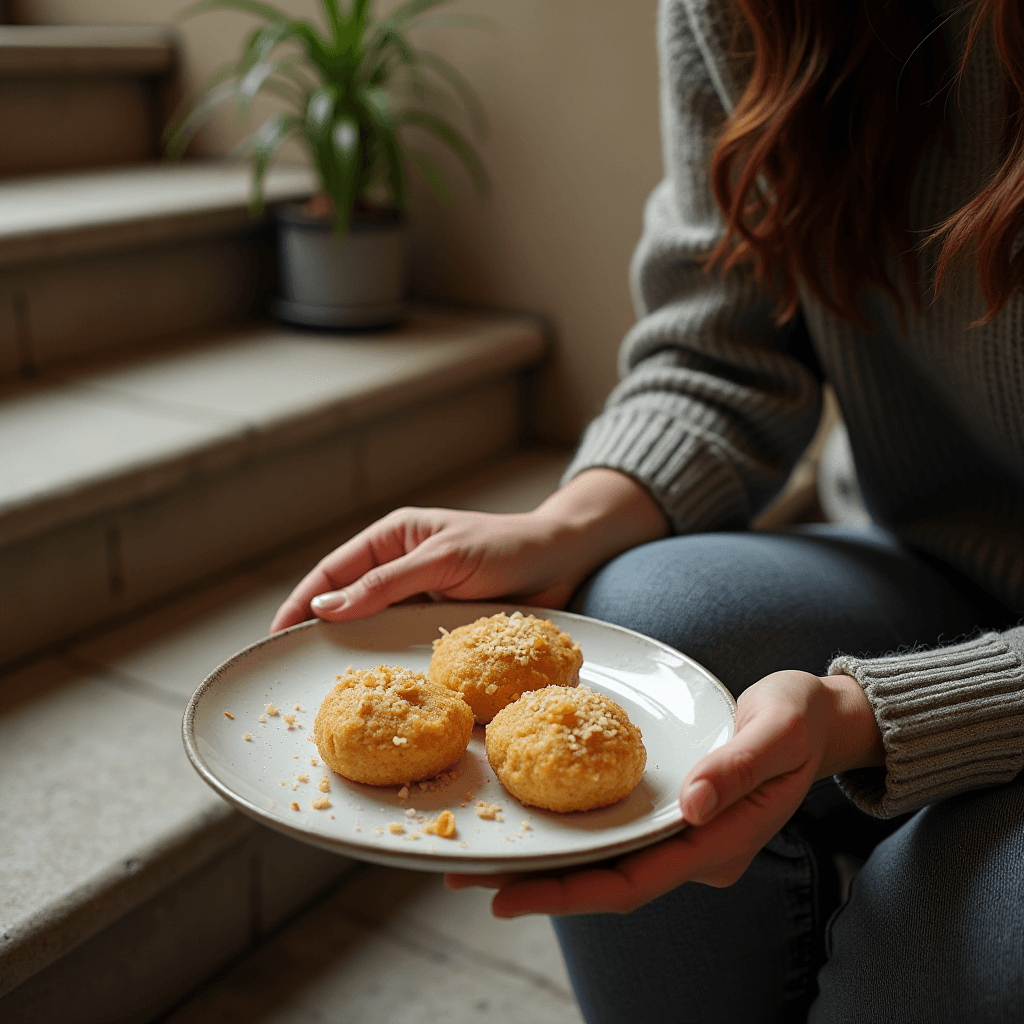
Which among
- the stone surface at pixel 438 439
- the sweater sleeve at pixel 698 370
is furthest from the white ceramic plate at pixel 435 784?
the stone surface at pixel 438 439

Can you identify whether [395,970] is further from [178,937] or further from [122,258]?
[122,258]

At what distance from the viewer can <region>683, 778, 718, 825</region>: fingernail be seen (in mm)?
570

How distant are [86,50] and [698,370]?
1.65 meters

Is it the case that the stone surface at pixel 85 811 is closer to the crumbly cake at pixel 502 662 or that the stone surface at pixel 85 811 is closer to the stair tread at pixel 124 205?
the crumbly cake at pixel 502 662

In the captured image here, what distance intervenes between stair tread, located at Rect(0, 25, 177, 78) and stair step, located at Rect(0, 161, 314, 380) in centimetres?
20

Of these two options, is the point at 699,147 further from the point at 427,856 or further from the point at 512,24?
the point at 512,24

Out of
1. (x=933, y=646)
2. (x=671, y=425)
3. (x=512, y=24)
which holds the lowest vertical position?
(x=933, y=646)

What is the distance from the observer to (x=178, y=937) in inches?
43.3

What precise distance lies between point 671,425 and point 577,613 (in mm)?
215

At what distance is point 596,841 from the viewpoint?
59 cm

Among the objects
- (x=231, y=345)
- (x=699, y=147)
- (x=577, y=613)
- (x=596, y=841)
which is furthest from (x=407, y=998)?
(x=231, y=345)

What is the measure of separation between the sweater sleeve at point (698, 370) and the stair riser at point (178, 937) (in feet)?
1.97

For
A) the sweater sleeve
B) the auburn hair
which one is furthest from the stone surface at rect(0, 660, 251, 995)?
the auburn hair

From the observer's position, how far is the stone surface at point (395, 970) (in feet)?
3.66
